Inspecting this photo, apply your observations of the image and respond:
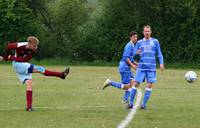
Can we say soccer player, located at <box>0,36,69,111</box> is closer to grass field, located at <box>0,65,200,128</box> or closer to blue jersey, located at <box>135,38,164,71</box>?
grass field, located at <box>0,65,200,128</box>

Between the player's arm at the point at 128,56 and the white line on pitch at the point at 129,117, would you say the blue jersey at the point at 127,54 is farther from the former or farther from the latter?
the white line on pitch at the point at 129,117

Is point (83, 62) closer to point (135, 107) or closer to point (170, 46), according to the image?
point (170, 46)

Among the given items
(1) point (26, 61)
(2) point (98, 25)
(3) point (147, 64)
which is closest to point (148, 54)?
(3) point (147, 64)

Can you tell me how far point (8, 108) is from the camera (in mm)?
13680

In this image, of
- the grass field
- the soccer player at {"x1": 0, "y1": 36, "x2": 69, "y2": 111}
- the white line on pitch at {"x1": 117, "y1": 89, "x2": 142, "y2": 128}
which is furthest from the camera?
the soccer player at {"x1": 0, "y1": 36, "x2": 69, "y2": 111}

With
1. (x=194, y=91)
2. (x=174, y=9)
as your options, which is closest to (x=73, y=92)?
(x=194, y=91)

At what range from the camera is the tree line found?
1660 inches

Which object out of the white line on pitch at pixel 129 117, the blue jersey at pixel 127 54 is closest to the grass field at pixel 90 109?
the white line on pitch at pixel 129 117

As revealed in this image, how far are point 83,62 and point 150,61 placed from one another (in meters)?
30.1

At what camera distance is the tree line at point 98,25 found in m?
42.2

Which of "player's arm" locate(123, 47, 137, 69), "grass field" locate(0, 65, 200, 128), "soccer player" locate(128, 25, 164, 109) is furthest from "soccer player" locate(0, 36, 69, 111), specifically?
"player's arm" locate(123, 47, 137, 69)

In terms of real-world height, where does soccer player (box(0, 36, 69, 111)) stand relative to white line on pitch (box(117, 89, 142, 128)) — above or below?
above

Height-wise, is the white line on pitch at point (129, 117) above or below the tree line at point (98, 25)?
below

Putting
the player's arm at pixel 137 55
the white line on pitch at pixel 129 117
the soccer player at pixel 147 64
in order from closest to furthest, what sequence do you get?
1. the white line on pitch at pixel 129 117
2. the soccer player at pixel 147 64
3. the player's arm at pixel 137 55
